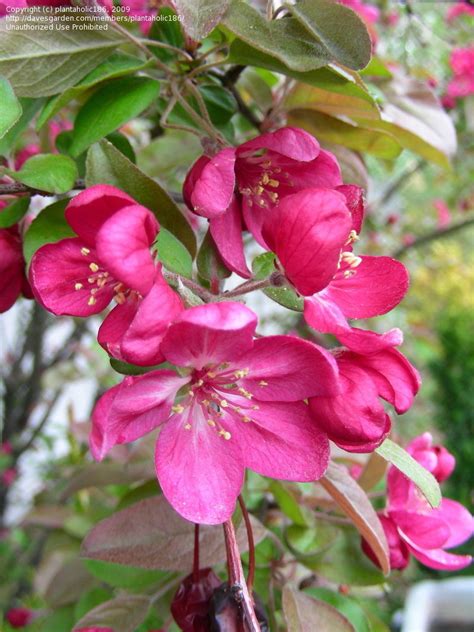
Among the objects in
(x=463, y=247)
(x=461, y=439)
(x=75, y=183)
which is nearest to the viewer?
(x=75, y=183)

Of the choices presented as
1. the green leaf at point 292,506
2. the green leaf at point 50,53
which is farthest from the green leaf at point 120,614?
the green leaf at point 50,53

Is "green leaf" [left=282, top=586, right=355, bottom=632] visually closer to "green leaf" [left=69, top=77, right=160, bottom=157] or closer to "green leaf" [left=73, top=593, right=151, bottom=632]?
"green leaf" [left=73, top=593, right=151, bottom=632]

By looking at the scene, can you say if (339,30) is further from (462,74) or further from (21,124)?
(462,74)

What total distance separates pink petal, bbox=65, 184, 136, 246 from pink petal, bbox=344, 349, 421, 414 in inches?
8.1

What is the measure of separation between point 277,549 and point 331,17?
56cm

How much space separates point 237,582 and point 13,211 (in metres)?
0.35

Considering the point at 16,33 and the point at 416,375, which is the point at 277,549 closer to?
the point at 416,375

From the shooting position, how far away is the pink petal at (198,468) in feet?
1.57

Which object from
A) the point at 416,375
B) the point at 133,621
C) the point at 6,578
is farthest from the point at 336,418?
the point at 6,578

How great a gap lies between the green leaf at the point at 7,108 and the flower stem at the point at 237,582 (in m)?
0.33

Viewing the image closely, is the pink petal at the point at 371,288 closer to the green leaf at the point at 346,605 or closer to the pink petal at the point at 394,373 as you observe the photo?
the pink petal at the point at 394,373

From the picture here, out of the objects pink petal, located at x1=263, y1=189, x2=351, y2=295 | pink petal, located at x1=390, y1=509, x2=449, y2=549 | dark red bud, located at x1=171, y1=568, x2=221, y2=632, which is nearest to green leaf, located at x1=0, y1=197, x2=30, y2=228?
pink petal, located at x1=263, y1=189, x2=351, y2=295

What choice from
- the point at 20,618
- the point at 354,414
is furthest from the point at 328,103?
the point at 20,618

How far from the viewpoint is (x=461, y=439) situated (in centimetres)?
256
